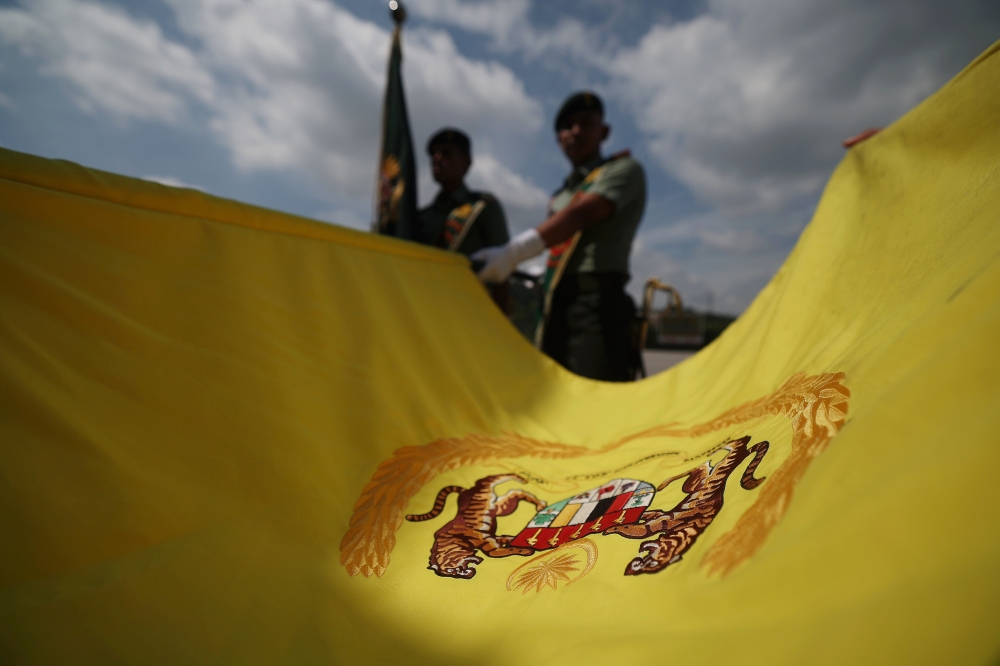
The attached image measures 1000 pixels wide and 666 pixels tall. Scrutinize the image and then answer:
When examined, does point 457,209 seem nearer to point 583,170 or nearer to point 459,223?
point 459,223

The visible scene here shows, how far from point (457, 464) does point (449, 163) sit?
1839mm

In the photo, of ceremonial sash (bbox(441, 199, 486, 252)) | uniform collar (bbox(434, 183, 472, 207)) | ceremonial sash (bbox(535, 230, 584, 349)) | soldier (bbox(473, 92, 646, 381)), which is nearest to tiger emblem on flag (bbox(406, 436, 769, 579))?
soldier (bbox(473, 92, 646, 381))

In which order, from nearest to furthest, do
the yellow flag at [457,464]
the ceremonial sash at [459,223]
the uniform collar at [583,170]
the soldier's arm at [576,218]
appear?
the yellow flag at [457,464] → the soldier's arm at [576,218] → the uniform collar at [583,170] → the ceremonial sash at [459,223]

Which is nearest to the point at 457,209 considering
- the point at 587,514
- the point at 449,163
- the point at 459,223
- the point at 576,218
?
the point at 459,223

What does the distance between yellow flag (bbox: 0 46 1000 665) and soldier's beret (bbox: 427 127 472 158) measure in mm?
1506

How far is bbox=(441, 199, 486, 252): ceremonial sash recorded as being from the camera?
187 centimetres

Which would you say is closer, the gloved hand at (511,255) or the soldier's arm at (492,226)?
the gloved hand at (511,255)

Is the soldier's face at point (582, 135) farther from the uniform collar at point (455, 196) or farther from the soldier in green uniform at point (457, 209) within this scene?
the uniform collar at point (455, 196)

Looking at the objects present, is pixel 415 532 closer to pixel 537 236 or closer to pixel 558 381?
pixel 558 381

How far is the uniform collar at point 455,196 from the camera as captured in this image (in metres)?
2.16

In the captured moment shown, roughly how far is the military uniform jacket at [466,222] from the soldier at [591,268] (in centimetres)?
36

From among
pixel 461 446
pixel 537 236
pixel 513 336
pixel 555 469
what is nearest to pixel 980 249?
pixel 555 469

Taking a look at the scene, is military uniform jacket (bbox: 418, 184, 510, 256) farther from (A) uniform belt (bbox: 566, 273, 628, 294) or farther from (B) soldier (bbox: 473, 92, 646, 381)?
(A) uniform belt (bbox: 566, 273, 628, 294)

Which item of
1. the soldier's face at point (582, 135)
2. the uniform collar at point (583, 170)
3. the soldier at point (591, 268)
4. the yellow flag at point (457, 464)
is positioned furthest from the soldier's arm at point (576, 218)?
the yellow flag at point (457, 464)
